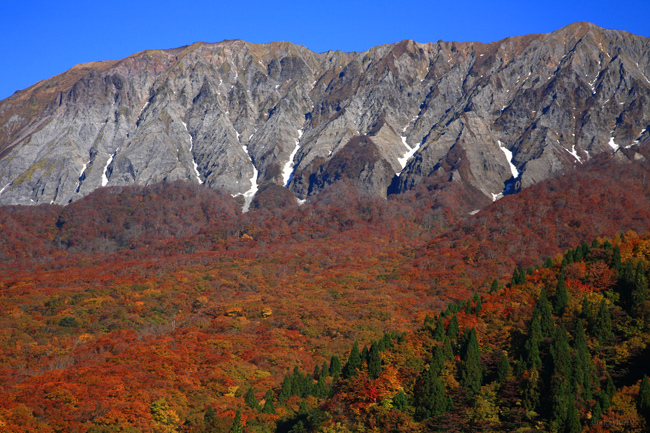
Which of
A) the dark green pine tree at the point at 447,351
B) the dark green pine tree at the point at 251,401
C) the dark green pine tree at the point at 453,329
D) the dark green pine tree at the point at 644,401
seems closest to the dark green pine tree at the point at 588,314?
the dark green pine tree at the point at 453,329

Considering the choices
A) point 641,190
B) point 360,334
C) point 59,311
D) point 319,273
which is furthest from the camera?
point 641,190

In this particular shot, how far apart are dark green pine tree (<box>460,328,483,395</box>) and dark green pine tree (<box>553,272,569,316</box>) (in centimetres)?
1688

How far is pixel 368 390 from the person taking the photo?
224ft

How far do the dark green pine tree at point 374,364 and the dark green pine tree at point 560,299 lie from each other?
77.2ft

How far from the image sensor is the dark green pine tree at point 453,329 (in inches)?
3014

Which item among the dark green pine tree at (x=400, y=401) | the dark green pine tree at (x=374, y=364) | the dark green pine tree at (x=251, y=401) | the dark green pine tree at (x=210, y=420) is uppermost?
the dark green pine tree at (x=374, y=364)

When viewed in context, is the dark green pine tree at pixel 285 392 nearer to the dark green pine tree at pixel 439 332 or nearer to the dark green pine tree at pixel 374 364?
Result: the dark green pine tree at pixel 374 364

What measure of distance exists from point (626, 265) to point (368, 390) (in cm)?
3848

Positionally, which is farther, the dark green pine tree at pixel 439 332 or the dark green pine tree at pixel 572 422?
the dark green pine tree at pixel 439 332

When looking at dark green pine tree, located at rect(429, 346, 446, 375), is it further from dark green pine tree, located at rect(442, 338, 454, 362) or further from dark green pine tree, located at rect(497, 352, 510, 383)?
dark green pine tree, located at rect(497, 352, 510, 383)

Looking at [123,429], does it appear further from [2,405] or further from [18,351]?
[18,351]

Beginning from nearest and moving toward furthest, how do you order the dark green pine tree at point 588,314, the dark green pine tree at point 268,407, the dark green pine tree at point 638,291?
the dark green pine tree at point 588,314, the dark green pine tree at point 268,407, the dark green pine tree at point 638,291

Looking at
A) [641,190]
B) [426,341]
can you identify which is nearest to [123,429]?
[426,341]

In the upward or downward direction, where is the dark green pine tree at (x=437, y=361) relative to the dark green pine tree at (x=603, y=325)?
downward
